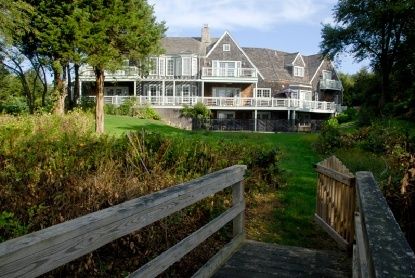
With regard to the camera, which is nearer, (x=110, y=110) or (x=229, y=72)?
(x=110, y=110)

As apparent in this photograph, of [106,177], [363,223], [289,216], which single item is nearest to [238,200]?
[106,177]

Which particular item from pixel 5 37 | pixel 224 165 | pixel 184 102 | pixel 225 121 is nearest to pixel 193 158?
pixel 224 165

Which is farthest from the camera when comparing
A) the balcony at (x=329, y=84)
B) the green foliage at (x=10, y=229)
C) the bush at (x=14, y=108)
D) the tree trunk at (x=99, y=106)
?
the balcony at (x=329, y=84)

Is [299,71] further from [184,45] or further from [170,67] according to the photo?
[170,67]

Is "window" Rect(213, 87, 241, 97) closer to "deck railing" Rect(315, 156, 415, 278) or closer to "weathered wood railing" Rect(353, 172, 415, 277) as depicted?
"deck railing" Rect(315, 156, 415, 278)

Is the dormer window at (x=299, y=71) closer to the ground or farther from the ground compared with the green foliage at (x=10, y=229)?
farther from the ground

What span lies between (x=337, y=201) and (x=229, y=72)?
1645 inches

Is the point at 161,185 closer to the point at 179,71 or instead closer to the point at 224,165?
the point at 224,165

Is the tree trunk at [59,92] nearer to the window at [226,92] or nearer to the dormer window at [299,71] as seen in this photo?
the window at [226,92]

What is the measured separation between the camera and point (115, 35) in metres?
22.8

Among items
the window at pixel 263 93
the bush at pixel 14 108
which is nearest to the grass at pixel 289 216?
the bush at pixel 14 108

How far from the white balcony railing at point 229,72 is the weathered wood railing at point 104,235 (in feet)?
141

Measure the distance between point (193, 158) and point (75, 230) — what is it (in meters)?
6.05

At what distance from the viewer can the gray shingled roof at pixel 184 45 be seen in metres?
48.3
